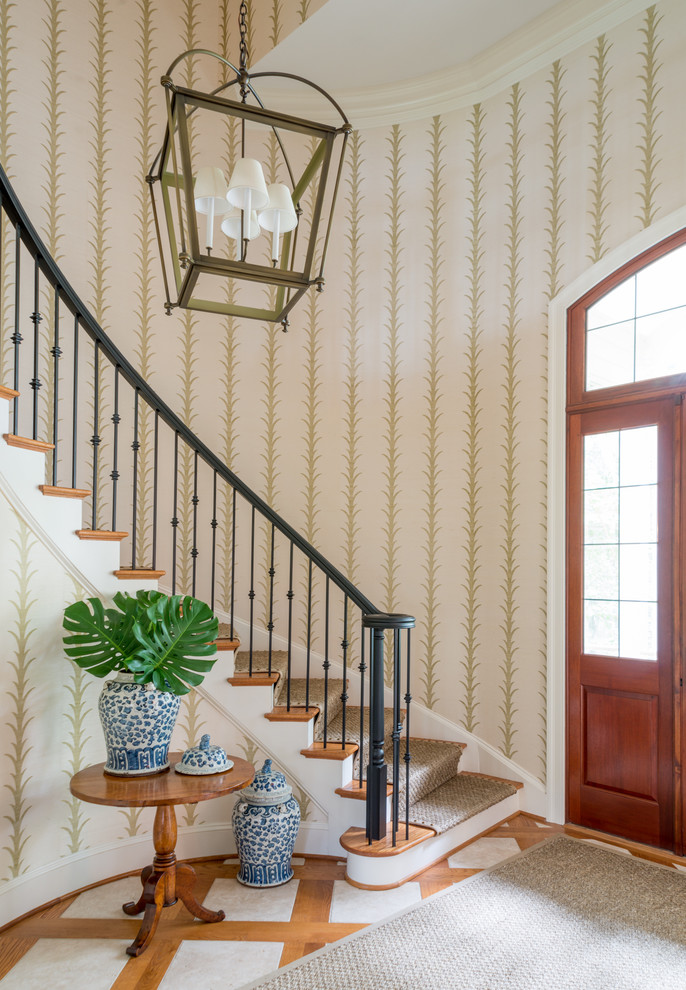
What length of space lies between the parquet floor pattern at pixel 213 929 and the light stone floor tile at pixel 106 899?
26mm

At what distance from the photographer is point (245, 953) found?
2.49 metres

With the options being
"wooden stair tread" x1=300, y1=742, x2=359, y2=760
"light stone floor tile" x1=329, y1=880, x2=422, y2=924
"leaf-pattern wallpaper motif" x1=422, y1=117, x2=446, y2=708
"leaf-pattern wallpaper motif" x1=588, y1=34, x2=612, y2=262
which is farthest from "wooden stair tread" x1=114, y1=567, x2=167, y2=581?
"leaf-pattern wallpaper motif" x1=588, y1=34, x2=612, y2=262

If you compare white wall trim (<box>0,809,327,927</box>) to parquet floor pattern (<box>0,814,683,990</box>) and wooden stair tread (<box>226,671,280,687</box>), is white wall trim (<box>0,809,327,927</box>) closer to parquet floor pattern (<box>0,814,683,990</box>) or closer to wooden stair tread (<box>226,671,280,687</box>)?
parquet floor pattern (<box>0,814,683,990</box>)

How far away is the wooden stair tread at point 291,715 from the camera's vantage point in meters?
3.35

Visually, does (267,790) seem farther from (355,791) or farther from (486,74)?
(486,74)

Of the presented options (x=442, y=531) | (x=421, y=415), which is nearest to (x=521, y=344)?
(x=421, y=415)

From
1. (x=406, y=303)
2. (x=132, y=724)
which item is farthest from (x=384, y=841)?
(x=406, y=303)

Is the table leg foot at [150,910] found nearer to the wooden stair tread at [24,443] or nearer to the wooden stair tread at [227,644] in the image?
the wooden stair tread at [227,644]

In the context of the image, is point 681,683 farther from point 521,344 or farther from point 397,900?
point 521,344

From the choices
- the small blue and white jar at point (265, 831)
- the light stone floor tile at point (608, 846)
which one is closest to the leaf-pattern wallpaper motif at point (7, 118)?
the small blue and white jar at point (265, 831)

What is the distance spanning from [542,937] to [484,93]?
4384 millimetres

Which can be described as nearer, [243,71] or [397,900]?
[243,71]

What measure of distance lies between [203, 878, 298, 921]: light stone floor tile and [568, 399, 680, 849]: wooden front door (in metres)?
1.66

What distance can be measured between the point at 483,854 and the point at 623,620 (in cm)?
133
